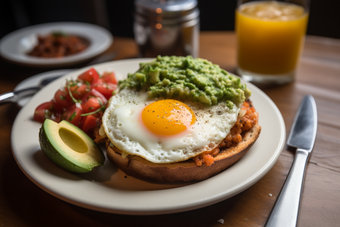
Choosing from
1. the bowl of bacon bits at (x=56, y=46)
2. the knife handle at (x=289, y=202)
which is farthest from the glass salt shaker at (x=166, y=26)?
the knife handle at (x=289, y=202)

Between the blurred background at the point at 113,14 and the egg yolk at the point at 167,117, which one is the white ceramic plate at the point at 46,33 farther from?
the egg yolk at the point at 167,117

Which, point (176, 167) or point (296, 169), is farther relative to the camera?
point (296, 169)

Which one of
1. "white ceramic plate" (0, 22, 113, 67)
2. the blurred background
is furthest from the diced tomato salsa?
the blurred background

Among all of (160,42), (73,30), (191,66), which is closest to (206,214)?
(191,66)

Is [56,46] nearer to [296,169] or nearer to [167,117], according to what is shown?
[167,117]

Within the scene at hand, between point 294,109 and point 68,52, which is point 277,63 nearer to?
point 294,109

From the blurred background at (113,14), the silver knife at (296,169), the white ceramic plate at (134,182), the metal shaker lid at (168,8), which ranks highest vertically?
the metal shaker lid at (168,8)

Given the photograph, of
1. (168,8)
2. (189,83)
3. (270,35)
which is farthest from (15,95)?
(270,35)
